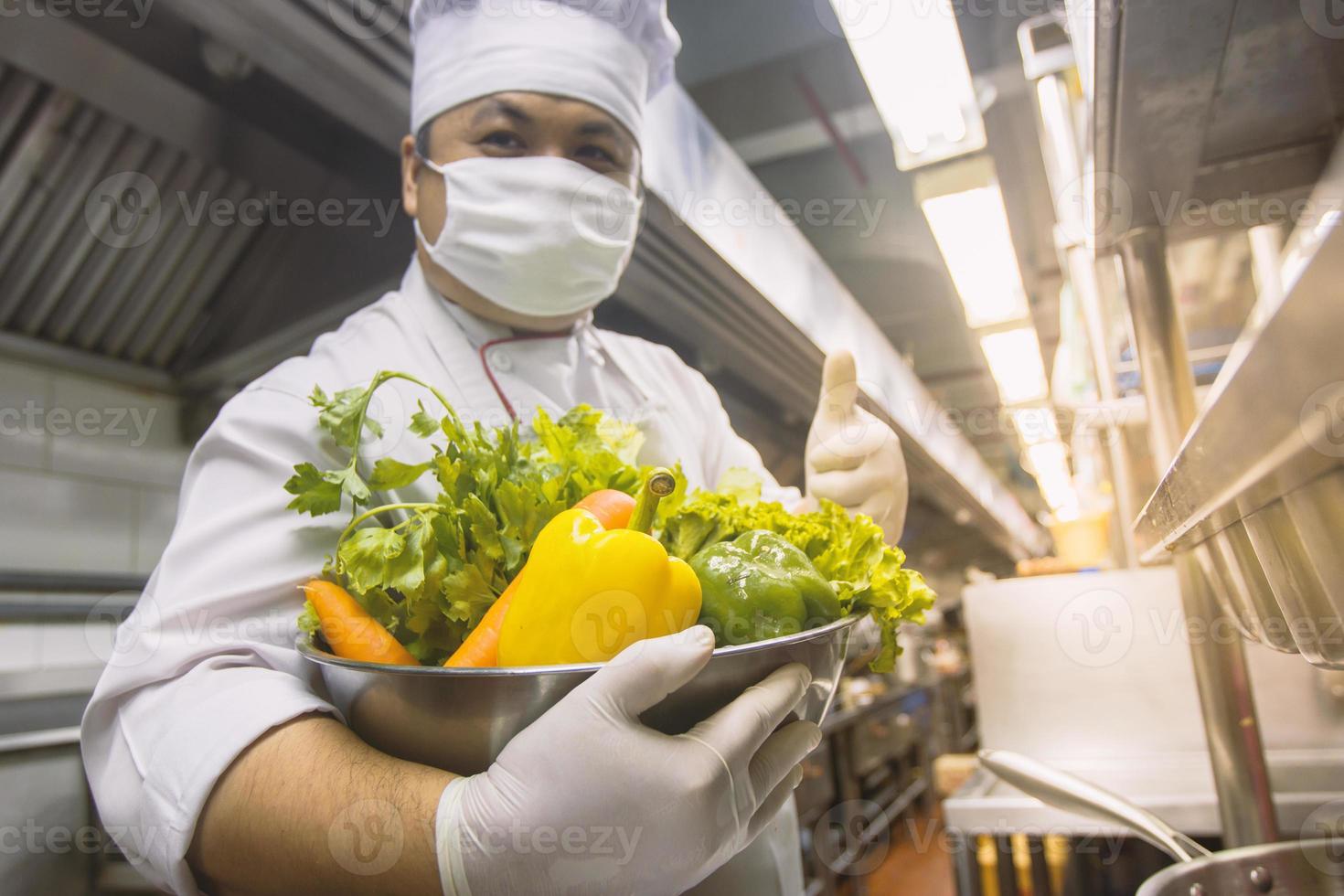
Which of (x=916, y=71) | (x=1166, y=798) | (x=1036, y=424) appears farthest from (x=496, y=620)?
(x=1036, y=424)

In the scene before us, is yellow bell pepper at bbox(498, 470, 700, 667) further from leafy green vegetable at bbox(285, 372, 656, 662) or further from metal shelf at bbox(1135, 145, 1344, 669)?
metal shelf at bbox(1135, 145, 1344, 669)

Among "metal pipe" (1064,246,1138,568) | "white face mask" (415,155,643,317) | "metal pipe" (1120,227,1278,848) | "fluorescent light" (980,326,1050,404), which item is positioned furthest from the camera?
"fluorescent light" (980,326,1050,404)

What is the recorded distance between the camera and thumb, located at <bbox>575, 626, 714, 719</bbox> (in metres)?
0.54

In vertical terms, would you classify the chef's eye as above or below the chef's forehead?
below

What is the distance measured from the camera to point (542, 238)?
3.83 feet

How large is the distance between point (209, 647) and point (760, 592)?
1.60 feet

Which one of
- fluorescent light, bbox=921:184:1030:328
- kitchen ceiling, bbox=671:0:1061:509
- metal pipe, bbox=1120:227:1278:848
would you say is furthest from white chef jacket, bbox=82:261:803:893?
fluorescent light, bbox=921:184:1030:328

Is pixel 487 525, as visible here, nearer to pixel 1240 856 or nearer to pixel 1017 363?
pixel 1240 856

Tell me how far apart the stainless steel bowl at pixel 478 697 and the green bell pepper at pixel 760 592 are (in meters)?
0.03

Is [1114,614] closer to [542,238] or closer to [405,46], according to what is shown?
[542,238]

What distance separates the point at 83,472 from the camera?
5.15ft

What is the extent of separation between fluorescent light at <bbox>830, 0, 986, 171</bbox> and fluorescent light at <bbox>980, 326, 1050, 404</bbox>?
1442 millimetres

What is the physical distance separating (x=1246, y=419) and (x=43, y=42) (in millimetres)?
1570

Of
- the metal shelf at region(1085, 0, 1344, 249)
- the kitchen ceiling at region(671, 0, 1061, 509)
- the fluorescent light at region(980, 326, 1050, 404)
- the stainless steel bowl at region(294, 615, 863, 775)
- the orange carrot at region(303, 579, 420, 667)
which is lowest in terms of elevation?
the stainless steel bowl at region(294, 615, 863, 775)
